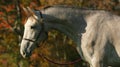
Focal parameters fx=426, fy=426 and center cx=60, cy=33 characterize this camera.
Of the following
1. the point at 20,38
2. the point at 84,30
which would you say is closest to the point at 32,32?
the point at 84,30

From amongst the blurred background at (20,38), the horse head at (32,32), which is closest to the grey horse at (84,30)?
the horse head at (32,32)

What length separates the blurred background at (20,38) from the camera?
2185 centimetres

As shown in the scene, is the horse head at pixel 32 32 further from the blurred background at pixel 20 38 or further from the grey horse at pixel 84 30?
the blurred background at pixel 20 38

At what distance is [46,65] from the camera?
22266mm

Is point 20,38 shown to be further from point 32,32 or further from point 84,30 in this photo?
point 84,30

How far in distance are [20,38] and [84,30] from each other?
14.3 metres

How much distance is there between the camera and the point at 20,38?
2277cm

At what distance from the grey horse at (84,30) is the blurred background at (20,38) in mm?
12475

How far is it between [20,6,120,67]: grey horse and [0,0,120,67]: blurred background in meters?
12.5

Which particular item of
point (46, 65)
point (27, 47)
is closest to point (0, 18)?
point (46, 65)

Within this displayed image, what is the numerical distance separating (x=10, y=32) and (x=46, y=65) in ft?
9.02

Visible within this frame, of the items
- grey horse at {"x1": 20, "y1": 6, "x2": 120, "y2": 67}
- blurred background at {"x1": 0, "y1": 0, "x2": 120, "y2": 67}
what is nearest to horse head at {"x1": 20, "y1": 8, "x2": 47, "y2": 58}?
grey horse at {"x1": 20, "y1": 6, "x2": 120, "y2": 67}

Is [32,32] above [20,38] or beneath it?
above

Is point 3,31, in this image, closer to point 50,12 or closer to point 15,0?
point 15,0
